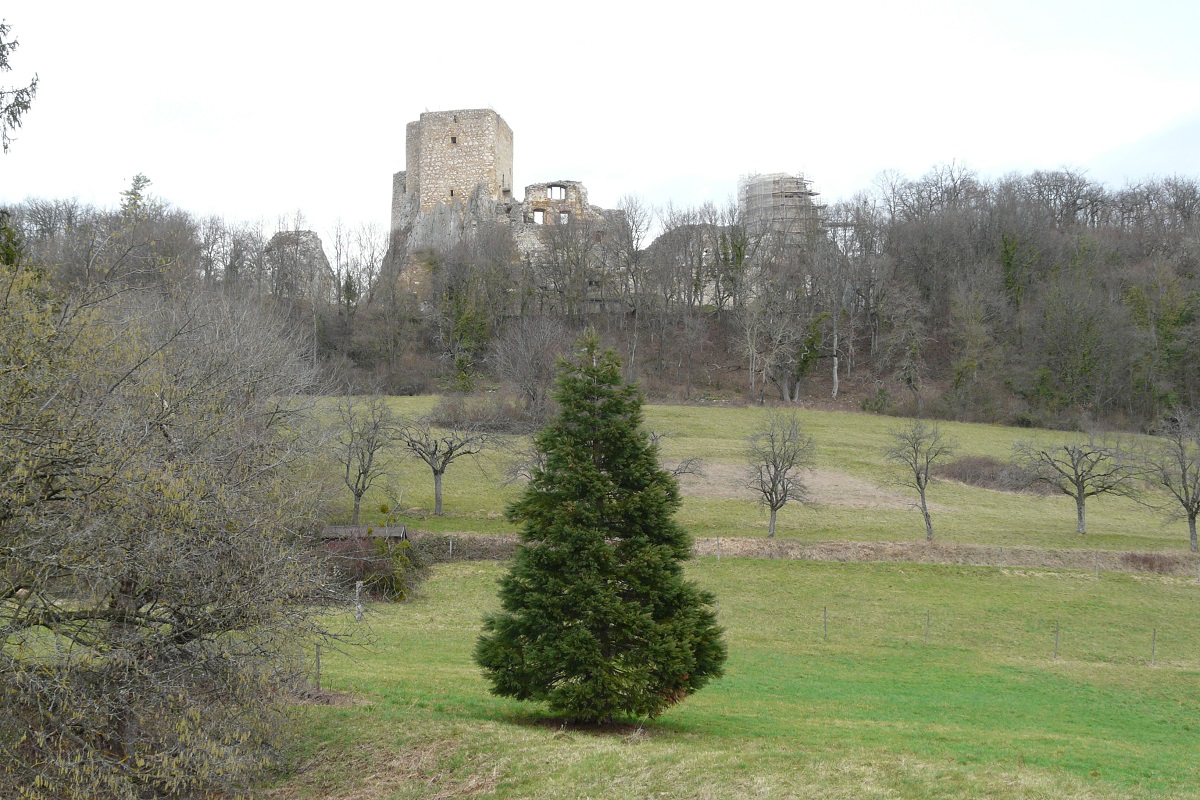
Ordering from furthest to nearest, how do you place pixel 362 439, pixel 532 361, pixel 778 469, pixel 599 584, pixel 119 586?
pixel 532 361 → pixel 778 469 → pixel 362 439 → pixel 599 584 → pixel 119 586

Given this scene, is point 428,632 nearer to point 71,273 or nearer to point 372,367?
point 71,273

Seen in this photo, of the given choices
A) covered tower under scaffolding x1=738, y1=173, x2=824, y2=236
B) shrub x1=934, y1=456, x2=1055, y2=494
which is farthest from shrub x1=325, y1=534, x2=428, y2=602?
covered tower under scaffolding x1=738, y1=173, x2=824, y2=236

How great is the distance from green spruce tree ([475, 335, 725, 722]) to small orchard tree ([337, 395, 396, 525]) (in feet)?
54.9

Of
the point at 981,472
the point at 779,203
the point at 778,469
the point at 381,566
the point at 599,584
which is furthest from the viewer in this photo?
the point at 779,203

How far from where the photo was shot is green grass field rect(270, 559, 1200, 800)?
9.99 meters

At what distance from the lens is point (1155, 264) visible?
56.2 meters

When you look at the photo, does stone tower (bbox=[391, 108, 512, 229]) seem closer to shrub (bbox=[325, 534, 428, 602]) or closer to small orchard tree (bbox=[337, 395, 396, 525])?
small orchard tree (bbox=[337, 395, 396, 525])

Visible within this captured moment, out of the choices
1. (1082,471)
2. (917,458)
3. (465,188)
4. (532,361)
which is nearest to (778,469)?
(917,458)

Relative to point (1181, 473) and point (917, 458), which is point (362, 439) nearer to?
point (917, 458)

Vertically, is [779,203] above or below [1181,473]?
above

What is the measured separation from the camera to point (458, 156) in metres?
60.6

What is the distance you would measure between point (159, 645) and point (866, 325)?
57065 mm

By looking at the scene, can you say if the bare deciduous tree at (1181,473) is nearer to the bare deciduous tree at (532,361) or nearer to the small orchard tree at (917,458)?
the small orchard tree at (917,458)

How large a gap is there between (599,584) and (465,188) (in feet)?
172
